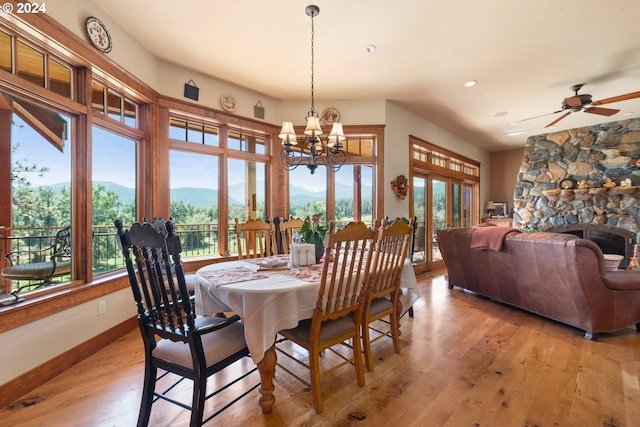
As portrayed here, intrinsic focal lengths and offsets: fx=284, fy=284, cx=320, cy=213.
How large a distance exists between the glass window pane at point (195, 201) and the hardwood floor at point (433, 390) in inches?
54.9

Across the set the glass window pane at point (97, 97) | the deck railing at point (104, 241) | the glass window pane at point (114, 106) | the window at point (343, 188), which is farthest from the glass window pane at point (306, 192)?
the glass window pane at point (97, 97)

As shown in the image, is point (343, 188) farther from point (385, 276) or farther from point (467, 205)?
point (467, 205)

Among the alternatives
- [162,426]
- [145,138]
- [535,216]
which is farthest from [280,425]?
[535,216]

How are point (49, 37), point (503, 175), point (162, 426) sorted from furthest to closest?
point (503, 175)
point (49, 37)
point (162, 426)

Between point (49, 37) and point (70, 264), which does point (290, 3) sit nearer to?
point (49, 37)

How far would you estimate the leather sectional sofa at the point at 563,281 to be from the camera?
2500mm

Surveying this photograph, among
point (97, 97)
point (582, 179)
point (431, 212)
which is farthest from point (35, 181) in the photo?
point (582, 179)

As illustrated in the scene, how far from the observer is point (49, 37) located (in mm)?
2039

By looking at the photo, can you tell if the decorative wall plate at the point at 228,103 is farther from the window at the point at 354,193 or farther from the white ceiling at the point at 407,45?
the window at the point at 354,193

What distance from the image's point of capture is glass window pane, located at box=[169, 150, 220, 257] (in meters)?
3.56

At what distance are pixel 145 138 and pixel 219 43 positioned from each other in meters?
1.35

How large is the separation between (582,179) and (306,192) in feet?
18.7

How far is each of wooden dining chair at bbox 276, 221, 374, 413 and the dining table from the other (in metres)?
0.09

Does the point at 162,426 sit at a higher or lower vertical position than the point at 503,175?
lower
